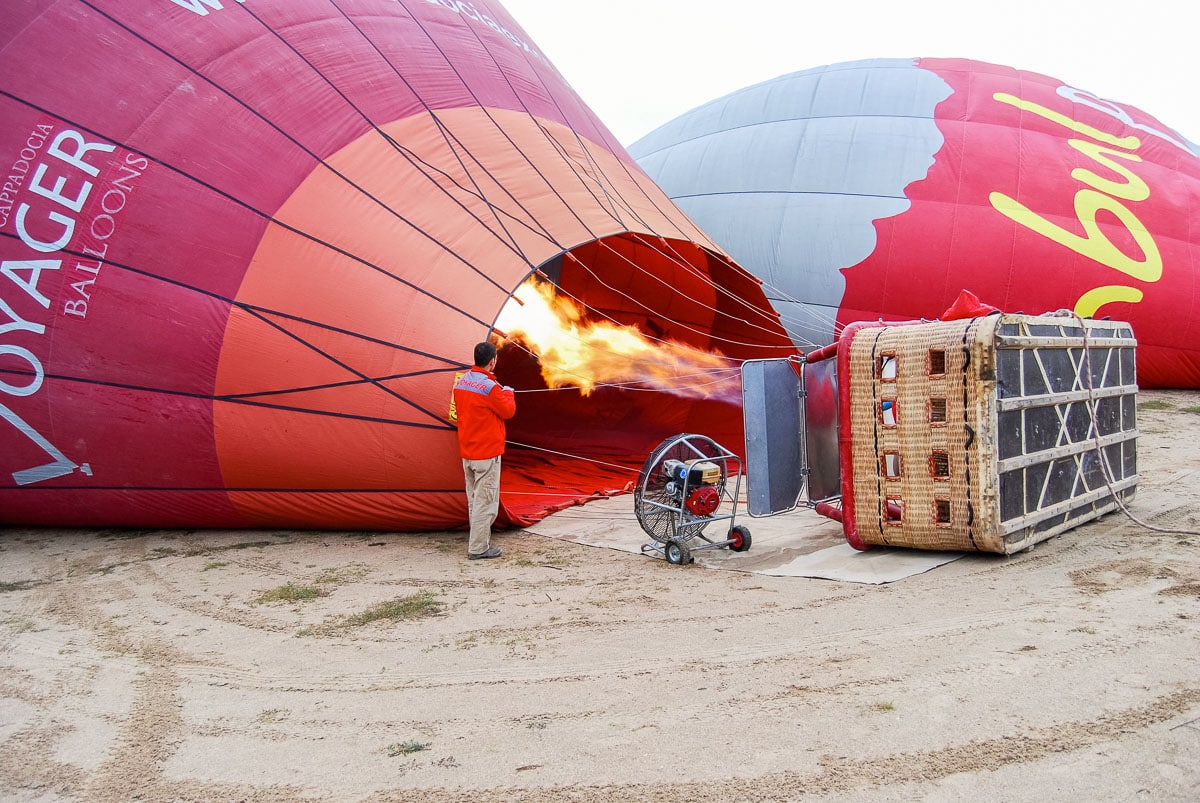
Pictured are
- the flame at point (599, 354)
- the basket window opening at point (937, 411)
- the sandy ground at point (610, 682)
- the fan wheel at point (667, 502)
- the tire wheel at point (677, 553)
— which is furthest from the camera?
the flame at point (599, 354)

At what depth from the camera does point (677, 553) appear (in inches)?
161

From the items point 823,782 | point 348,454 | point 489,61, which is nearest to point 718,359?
point 489,61

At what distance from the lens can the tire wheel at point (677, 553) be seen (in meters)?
4.07

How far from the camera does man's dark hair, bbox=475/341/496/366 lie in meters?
4.29

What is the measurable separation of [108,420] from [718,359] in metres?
4.77

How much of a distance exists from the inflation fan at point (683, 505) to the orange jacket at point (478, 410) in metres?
0.82

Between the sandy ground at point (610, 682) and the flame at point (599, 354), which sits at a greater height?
the flame at point (599, 354)

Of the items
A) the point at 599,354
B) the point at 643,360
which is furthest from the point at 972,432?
the point at 643,360

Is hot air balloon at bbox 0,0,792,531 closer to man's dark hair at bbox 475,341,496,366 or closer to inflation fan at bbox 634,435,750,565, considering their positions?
man's dark hair at bbox 475,341,496,366

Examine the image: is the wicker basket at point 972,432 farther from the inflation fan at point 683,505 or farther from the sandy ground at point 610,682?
the inflation fan at point 683,505

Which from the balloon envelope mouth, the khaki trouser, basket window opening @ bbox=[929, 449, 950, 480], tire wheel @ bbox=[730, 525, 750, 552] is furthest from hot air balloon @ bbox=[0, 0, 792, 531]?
basket window opening @ bbox=[929, 449, 950, 480]

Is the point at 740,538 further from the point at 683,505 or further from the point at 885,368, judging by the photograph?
the point at 885,368

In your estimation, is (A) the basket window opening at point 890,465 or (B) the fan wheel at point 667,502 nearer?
(A) the basket window opening at point 890,465

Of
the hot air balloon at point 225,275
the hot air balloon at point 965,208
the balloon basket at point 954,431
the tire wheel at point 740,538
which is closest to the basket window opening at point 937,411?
the balloon basket at point 954,431
